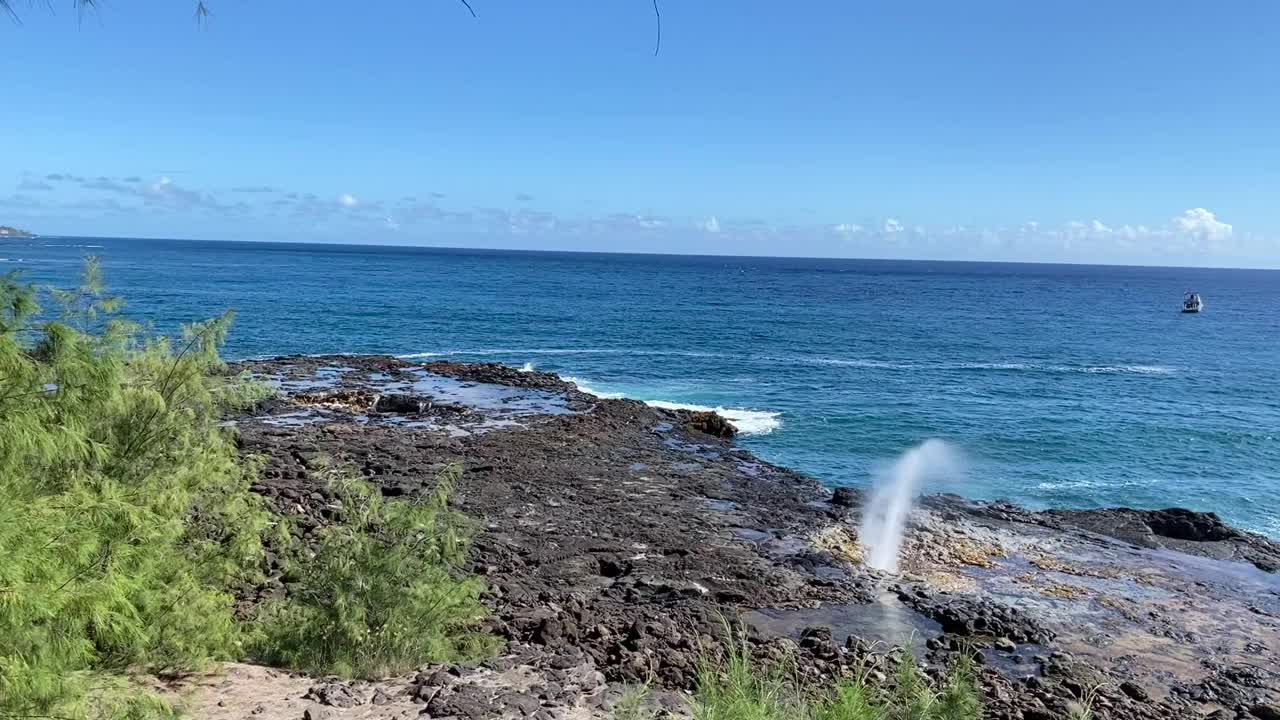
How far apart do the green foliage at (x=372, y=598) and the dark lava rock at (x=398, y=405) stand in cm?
2251

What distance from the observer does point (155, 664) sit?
11.4 meters

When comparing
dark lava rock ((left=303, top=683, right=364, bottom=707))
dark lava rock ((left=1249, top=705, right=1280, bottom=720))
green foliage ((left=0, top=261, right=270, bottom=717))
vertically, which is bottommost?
dark lava rock ((left=1249, top=705, right=1280, bottom=720))

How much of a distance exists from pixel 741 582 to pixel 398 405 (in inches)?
797

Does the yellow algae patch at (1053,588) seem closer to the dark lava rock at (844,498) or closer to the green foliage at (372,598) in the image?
the dark lava rock at (844,498)

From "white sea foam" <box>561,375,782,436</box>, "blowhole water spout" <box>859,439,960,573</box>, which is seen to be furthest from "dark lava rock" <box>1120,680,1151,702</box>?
"white sea foam" <box>561,375,782,436</box>

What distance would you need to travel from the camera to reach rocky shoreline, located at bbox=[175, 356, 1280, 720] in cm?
1398

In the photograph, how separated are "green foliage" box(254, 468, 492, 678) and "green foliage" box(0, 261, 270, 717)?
3.13 feet

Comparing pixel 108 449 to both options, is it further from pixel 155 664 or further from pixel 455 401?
pixel 455 401

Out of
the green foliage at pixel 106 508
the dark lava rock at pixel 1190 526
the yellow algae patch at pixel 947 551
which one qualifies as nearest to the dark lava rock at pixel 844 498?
the yellow algae patch at pixel 947 551

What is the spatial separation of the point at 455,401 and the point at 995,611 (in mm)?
24910

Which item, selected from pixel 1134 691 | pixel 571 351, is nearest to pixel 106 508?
pixel 1134 691

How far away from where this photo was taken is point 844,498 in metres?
27.1

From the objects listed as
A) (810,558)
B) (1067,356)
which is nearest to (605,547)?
(810,558)

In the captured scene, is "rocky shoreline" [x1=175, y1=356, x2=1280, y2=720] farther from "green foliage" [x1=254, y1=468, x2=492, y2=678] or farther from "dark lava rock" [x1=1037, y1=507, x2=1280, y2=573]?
"green foliage" [x1=254, y1=468, x2=492, y2=678]
